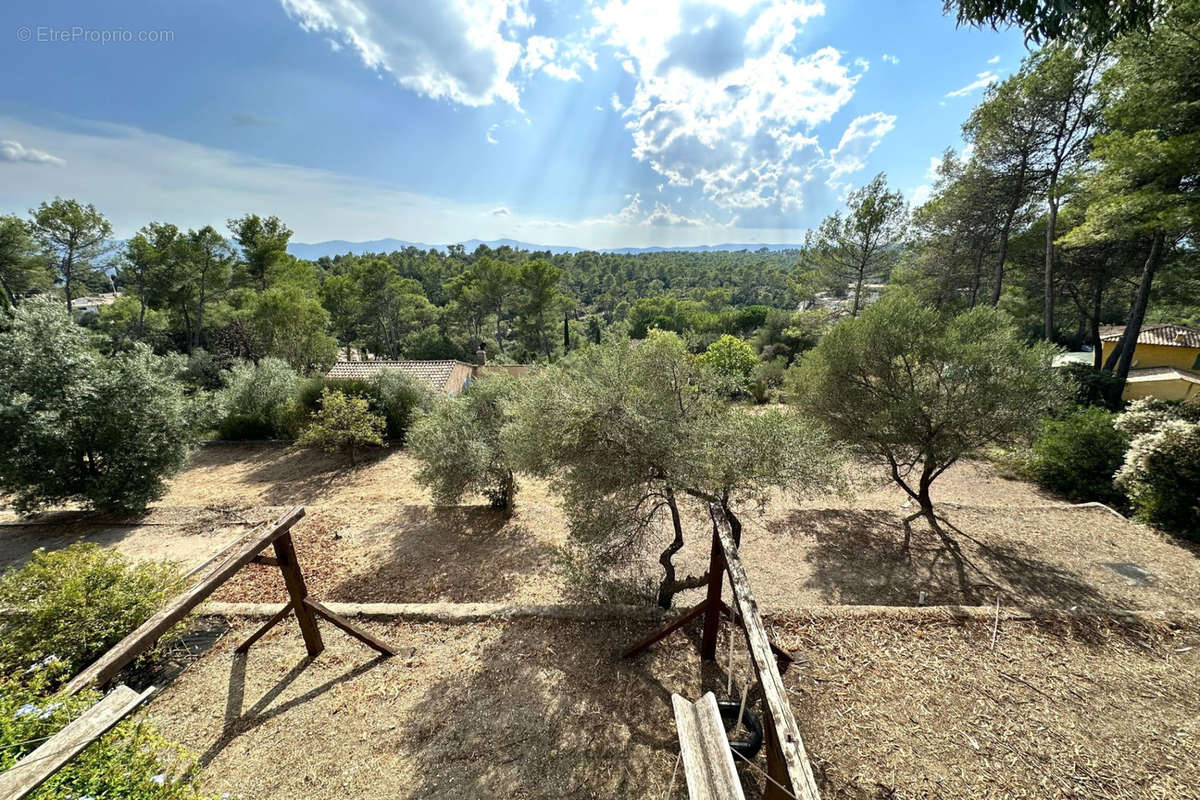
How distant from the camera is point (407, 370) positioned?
61.9 feet

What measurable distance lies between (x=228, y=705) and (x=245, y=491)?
985 centimetres

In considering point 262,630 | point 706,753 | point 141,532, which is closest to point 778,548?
point 706,753

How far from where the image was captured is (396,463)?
13938 mm

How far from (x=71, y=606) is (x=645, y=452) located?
19.4 ft

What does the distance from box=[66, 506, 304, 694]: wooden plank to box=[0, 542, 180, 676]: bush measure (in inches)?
39.1

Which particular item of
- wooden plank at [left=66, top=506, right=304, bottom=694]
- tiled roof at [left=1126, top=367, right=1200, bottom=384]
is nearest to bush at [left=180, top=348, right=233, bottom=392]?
wooden plank at [left=66, top=506, right=304, bottom=694]

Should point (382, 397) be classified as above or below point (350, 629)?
above

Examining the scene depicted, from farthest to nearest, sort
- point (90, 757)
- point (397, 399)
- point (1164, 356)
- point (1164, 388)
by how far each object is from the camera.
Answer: point (1164, 356) → point (1164, 388) → point (397, 399) → point (90, 757)

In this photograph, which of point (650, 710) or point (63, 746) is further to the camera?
point (650, 710)

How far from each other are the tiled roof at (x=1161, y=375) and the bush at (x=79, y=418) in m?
32.9

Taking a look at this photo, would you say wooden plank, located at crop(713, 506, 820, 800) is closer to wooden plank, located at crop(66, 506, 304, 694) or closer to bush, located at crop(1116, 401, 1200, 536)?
wooden plank, located at crop(66, 506, 304, 694)

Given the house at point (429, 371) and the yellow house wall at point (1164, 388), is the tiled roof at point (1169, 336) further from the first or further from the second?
the house at point (429, 371)

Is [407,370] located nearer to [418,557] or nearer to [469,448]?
[469,448]

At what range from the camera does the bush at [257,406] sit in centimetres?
1587
